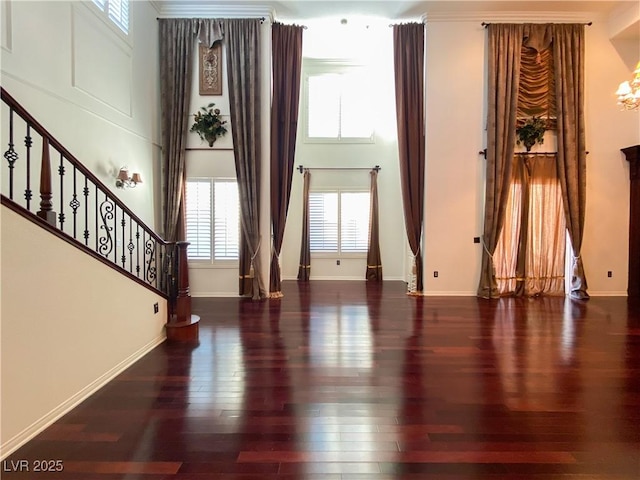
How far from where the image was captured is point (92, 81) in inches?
195

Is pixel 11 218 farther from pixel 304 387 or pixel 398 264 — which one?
pixel 398 264

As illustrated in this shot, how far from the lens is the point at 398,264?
9195 mm

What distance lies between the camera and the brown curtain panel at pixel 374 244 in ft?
29.5

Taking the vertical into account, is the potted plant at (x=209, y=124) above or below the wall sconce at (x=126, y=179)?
above

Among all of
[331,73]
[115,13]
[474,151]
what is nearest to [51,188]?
[115,13]

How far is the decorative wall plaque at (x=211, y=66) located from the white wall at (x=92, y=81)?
2.68 ft

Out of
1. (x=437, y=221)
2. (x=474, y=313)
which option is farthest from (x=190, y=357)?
(x=437, y=221)

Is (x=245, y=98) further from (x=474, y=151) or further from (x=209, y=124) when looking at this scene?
(x=474, y=151)

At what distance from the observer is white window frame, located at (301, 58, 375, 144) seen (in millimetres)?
9000

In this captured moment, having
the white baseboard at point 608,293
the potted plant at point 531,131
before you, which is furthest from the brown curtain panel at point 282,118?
the white baseboard at point 608,293

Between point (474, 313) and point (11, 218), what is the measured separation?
5.64m

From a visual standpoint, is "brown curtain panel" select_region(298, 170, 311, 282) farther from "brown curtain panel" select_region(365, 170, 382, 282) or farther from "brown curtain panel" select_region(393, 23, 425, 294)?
"brown curtain panel" select_region(393, 23, 425, 294)

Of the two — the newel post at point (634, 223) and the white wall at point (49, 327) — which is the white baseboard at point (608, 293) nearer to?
the newel post at point (634, 223)

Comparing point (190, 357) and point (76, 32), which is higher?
point (76, 32)
